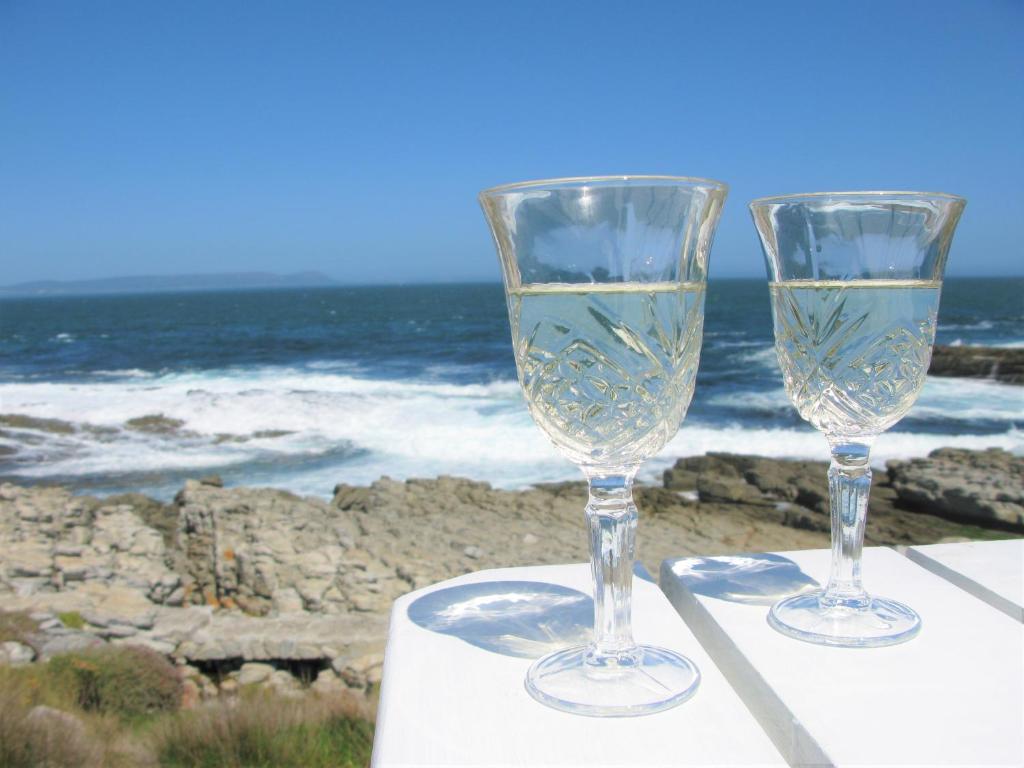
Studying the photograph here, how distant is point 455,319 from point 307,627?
4127 cm

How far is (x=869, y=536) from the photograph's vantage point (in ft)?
28.8

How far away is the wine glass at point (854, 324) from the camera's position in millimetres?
1093

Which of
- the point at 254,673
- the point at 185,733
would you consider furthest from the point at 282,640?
the point at 185,733

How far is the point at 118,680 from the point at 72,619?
54.1 inches

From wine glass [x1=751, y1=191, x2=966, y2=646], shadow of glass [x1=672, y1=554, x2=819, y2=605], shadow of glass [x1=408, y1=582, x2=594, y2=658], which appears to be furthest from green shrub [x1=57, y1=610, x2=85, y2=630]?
wine glass [x1=751, y1=191, x2=966, y2=646]

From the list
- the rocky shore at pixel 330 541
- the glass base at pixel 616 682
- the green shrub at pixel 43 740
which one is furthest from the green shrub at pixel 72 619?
the glass base at pixel 616 682

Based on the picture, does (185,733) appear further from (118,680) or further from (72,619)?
(72,619)

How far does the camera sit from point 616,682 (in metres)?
0.98

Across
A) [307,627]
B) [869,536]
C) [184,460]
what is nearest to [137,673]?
[307,627]

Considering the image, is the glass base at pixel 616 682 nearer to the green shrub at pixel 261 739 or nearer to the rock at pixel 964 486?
the green shrub at pixel 261 739

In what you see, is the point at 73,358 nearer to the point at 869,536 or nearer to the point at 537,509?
the point at 537,509

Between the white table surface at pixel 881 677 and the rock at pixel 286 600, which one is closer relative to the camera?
the white table surface at pixel 881 677

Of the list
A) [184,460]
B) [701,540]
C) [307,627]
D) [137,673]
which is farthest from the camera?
[184,460]

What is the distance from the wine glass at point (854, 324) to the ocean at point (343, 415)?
17.3 feet
